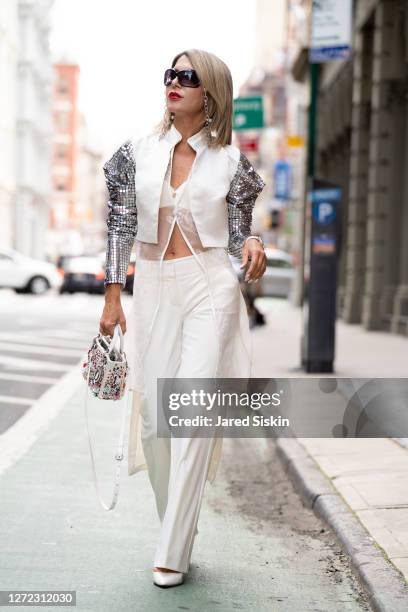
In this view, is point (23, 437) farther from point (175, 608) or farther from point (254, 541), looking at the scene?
point (175, 608)

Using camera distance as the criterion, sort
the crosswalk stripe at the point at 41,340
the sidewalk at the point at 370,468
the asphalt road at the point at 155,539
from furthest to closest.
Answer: the crosswalk stripe at the point at 41,340, the sidewalk at the point at 370,468, the asphalt road at the point at 155,539

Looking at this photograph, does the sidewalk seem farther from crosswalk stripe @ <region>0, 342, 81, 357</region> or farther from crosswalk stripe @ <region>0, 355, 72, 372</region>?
crosswalk stripe @ <region>0, 342, 81, 357</region>

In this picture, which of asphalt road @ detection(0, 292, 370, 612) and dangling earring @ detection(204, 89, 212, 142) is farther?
dangling earring @ detection(204, 89, 212, 142)

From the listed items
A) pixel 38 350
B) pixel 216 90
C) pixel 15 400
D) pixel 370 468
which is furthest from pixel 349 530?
pixel 38 350

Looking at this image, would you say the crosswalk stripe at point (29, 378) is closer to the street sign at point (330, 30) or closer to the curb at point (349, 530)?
the curb at point (349, 530)

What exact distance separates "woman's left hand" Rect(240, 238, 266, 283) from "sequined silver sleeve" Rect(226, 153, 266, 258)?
4.5 inches

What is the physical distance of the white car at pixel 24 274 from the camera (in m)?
36.0

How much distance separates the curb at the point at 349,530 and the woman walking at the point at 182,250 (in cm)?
73

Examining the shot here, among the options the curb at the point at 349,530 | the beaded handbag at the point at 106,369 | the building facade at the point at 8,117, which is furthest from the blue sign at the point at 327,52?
the building facade at the point at 8,117

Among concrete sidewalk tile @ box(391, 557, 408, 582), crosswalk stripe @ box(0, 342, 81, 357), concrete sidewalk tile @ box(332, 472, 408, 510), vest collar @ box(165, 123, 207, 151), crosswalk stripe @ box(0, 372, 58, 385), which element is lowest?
crosswalk stripe @ box(0, 342, 81, 357)

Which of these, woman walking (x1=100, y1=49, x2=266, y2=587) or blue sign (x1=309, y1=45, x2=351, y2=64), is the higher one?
blue sign (x1=309, y1=45, x2=351, y2=64)

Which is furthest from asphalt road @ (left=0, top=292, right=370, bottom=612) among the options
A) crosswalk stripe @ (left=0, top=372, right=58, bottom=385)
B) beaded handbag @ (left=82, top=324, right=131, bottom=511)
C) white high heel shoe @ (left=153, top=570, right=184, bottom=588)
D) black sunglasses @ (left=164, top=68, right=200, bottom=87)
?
crosswalk stripe @ (left=0, top=372, right=58, bottom=385)

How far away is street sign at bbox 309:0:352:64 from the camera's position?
40.2 ft

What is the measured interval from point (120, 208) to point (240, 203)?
1.52 ft
